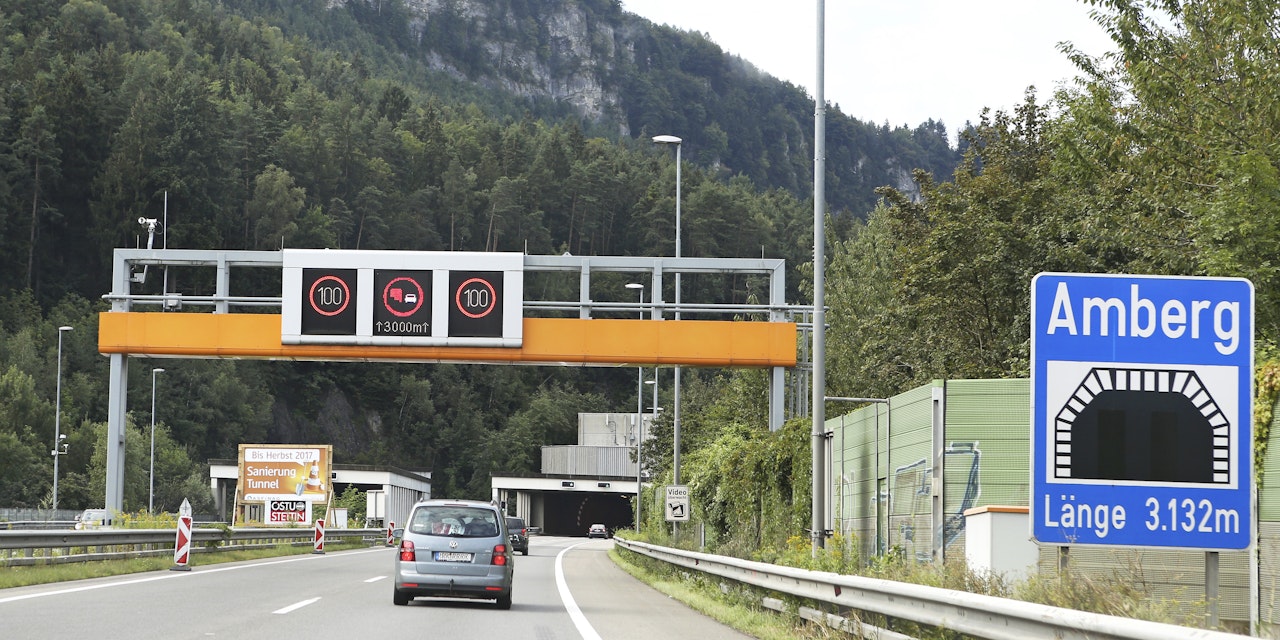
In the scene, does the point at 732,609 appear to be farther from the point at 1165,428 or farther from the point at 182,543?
the point at 182,543

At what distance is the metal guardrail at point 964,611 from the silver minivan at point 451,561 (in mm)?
4059

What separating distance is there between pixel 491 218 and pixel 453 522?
133 metres

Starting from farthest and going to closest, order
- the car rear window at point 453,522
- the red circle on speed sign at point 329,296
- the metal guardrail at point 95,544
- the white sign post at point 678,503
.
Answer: the red circle on speed sign at point 329,296
the white sign post at point 678,503
the metal guardrail at point 95,544
the car rear window at point 453,522

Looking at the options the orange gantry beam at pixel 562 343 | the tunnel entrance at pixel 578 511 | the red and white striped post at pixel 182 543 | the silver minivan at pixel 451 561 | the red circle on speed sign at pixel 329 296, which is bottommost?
the tunnel entrance at pixel 578 511

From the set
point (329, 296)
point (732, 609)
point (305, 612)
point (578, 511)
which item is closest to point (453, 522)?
point (305, 612)

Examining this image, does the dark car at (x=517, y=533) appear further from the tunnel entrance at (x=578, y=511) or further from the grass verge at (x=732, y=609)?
the tunnel entrance at (x=578, y=511)

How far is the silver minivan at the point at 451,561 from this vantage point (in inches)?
753

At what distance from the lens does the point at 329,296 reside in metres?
36.4

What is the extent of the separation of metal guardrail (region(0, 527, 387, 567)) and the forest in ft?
39.4

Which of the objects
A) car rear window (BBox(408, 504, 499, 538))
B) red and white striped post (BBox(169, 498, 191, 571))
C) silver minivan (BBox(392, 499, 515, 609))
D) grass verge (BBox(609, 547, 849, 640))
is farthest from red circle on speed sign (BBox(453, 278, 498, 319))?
silver minivan (BBox(392, 499, 515, 609))

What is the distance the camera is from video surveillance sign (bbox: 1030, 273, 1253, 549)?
7949 millimetres

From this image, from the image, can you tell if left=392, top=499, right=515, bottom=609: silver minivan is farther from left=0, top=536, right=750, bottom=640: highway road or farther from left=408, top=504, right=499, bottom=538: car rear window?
left=0, top=536, right=750, bottom=640: highway road

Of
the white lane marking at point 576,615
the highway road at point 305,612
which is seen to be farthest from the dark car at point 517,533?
the highway road at point 305,612

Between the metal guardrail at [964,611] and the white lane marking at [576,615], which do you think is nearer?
the metal guardrail at [964,611]
